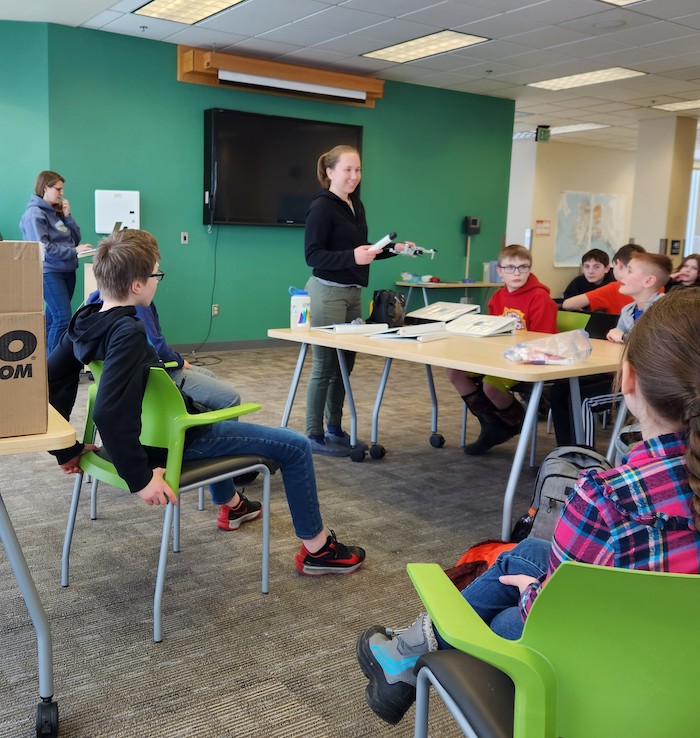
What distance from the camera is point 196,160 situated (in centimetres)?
664

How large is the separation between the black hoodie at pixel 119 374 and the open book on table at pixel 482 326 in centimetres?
167

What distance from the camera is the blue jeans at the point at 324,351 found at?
11.9 feet

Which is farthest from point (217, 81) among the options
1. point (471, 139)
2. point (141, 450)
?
A: point (141, 450)

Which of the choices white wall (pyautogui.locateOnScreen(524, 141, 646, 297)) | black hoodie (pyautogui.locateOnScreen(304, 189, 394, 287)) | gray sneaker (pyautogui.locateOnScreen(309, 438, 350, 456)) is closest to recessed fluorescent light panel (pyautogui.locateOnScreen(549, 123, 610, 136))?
white wall (pyautogui.locateOnScreen(524, 141, 646, 297))

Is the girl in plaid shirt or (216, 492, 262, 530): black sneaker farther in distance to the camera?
(216, 492, 262, 530): black sneaker

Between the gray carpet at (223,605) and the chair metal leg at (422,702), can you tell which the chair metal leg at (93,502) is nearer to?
the gray carpet at (223,605)

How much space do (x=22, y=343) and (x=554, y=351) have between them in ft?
Result: 6.04

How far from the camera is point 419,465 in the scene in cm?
358

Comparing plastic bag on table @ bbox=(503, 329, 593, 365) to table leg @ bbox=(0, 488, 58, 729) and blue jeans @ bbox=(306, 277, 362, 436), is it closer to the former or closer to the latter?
blue jeans @ bbox=(306, 277, 362, 436)

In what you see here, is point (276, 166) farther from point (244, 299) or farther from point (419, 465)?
point (419, 465)

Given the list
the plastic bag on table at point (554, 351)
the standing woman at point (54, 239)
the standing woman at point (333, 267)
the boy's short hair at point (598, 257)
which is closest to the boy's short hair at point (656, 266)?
the plastic bag on table at point (554, 351)

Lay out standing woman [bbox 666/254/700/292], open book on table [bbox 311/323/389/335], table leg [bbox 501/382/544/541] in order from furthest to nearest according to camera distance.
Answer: standing woman [bbox 666/254/700/292]
open book on table [bbox 311/323/389/335]
table leg [bbox 501/382/544/541]

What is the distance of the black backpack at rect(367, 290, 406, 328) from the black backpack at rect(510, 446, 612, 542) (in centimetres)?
138

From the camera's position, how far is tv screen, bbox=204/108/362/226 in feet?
21.7
